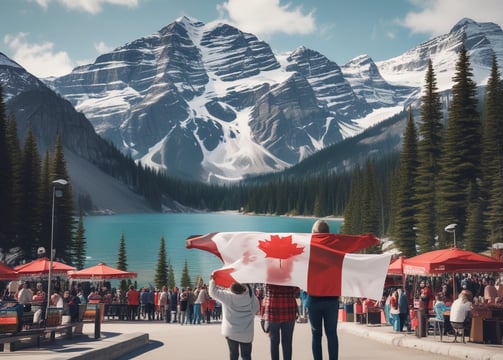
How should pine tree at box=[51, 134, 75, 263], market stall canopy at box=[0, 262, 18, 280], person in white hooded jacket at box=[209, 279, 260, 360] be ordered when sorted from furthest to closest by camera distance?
pine tree at box=[51, 134, 75, 263] < market stall canopy at box=[0, 262, 18, 280] < person in white hooded jacket at box=[209, 279, 260, 360]

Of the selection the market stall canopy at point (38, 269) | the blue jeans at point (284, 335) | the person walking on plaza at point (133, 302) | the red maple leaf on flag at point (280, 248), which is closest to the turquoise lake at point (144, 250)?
the person walking on plaza at point (133, 302)

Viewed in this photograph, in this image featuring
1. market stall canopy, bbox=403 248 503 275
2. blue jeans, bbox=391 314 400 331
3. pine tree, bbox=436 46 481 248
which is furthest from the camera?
pine tree, bbox=436 46 481 248

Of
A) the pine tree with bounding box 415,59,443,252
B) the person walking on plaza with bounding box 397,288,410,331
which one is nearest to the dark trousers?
the person walking on plaza with bounding box 397,288,410,331

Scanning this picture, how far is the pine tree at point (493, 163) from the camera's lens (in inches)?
1961

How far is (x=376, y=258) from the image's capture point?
31.9ft

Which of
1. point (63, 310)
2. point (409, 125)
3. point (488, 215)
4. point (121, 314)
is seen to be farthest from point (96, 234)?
point (63, 310)

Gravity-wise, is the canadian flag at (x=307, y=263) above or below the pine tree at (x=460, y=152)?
below

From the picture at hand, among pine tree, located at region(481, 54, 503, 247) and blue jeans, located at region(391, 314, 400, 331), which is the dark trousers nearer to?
blue jeans, located at region(391, 314, 400, 331)

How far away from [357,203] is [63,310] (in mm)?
87662

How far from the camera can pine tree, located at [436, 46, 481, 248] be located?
5228 cm

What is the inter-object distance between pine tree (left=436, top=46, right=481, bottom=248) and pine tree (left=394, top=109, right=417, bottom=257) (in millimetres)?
6438

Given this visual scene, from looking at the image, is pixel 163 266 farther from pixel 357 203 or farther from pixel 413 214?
pixel 357 203

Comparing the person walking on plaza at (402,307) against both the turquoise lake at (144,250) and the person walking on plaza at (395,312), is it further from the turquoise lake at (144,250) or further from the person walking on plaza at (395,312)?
the turquoise lake at (144,250)

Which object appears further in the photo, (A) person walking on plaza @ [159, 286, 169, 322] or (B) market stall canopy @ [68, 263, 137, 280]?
(B) market stall canopy @ [68, 263, 137, 280]
